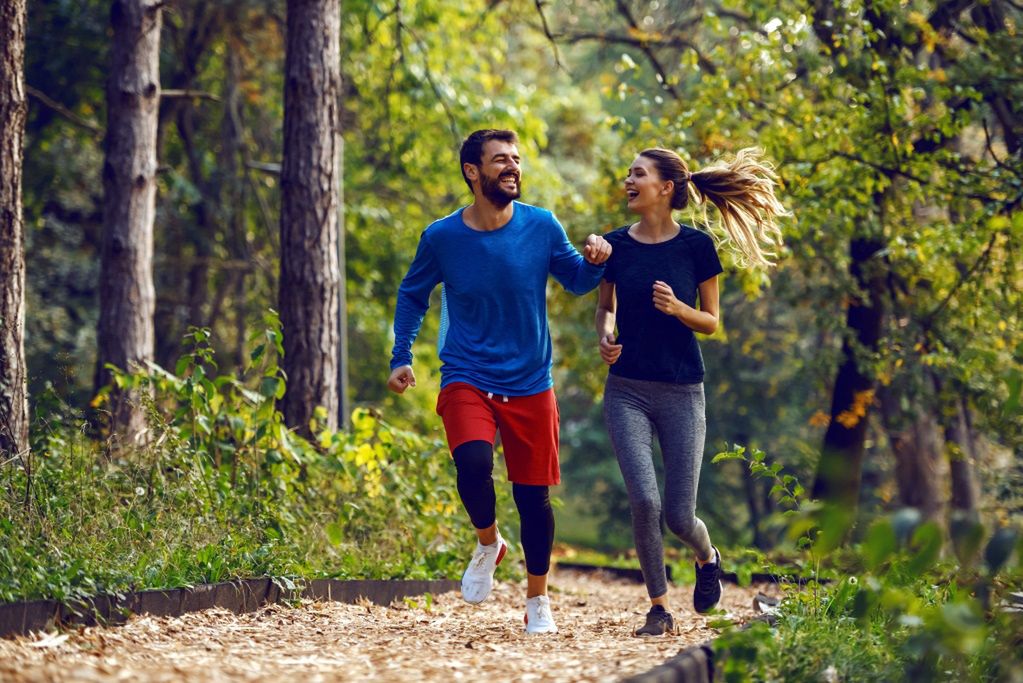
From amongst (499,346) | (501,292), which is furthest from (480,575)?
(501,292)

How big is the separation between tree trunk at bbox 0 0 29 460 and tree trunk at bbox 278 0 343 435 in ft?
8.95

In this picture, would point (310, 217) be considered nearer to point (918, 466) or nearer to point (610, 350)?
point (610, 350)

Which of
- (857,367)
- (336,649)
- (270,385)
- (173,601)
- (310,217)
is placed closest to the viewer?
(336,649)

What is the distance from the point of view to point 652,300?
19.2ft

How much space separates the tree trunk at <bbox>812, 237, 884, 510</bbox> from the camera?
524 inches

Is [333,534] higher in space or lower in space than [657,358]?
lower

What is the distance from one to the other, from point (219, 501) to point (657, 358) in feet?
8.68

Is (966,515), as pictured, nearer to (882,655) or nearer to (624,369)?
(882,655)

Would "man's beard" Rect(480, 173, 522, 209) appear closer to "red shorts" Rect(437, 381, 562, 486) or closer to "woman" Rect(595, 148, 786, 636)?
"woman" Rect(595, 148, 786, 636)

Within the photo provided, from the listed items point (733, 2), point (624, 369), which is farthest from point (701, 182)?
point (733, 2)

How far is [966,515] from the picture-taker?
9.85 ft

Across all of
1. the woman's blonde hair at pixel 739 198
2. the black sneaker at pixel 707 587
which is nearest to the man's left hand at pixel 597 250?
the woman's blonde hair at pixel 739 198

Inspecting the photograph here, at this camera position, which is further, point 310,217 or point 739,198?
point 310,217

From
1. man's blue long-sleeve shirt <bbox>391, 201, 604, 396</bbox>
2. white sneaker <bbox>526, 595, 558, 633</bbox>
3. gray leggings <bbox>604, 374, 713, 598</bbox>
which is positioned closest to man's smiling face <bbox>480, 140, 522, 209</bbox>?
man's blue long-sleeve shirt <bbox>391, 201, 604, 396</bbox>
